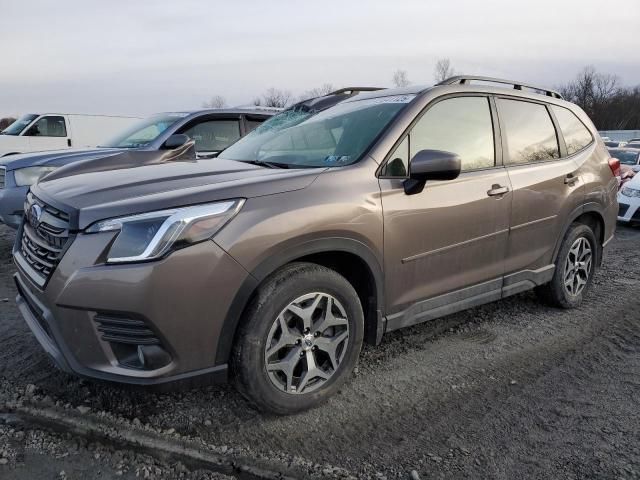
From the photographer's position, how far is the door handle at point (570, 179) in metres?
4.07

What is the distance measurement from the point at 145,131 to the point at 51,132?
836cm

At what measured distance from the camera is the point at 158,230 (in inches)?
89.4

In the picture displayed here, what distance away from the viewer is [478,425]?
2.66 meters

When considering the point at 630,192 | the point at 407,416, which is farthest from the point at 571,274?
the point at 630,192

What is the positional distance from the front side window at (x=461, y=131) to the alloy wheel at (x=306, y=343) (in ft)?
3.71

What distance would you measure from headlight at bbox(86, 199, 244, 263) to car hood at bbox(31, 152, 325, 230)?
4 centimetres

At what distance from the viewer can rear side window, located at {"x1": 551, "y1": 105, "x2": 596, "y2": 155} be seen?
14.0ft

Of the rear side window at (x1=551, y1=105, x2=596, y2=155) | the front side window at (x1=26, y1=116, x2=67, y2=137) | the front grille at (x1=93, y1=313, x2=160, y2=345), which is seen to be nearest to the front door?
the rear side window at (x1=551, y1=105, x2=596, y2=155)

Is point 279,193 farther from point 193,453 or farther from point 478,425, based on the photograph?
point 478,425

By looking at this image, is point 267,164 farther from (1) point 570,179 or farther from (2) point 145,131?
(2) point 145,131

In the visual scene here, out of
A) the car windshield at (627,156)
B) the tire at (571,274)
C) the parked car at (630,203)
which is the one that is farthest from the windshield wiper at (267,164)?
the car windshield at (627,156)

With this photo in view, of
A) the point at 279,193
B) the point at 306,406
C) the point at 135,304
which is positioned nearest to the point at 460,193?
the point at 279,193

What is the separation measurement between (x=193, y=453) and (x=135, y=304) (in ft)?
2.45

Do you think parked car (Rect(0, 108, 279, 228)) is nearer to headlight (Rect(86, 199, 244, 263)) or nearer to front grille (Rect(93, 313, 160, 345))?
headlight (Rect(86, 199, 244, 263))
